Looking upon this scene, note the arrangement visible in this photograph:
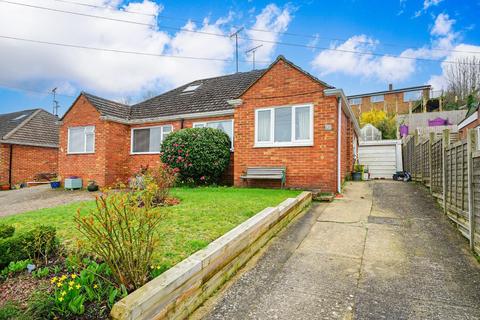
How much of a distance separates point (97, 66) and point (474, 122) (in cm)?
2156

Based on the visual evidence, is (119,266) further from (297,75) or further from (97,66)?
(97,66)

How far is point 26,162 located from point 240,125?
16.4m

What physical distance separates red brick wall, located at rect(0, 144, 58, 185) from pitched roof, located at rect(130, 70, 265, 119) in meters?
9.07

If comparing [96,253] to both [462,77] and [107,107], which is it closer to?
[107,107]

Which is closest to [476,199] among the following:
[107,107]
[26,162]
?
[107,107]

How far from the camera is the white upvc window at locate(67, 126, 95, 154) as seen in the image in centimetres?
1316

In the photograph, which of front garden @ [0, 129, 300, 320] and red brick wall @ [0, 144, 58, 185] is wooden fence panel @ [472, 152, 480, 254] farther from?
red brick wall @ [0, 144, 58, 185]

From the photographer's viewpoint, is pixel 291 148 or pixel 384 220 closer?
pixel 384 220

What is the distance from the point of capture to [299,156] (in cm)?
895

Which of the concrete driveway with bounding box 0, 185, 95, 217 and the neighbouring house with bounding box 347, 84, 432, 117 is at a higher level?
the neighbouring house with bounding box 347, 84, 432, 117

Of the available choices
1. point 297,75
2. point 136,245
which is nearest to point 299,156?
point 297,75

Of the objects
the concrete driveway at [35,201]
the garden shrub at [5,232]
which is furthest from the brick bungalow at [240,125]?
the garden shrub at [5,232]

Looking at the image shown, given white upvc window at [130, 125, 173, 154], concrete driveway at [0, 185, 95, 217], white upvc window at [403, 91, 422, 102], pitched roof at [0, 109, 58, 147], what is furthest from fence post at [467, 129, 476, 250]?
white upvc window at [403, 91, 422, 102]

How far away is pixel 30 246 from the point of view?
331cm
